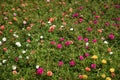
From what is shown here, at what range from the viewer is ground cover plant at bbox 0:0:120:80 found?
15.4ft

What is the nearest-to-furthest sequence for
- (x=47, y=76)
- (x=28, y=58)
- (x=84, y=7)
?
(x=47, y=76)
(x=28, y=58)
(x=84, y=7)

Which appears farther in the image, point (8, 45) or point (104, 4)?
point (104, 4)

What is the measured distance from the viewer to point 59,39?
5480 mm

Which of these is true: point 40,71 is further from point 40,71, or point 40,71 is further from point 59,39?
point 59,39

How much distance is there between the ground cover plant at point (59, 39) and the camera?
470cm

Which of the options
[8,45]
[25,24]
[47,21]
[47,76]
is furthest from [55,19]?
[47,76]

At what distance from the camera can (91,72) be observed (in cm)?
470

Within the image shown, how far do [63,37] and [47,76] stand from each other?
1.21m

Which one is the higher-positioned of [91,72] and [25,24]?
[25,24]

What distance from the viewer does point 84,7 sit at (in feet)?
22.0

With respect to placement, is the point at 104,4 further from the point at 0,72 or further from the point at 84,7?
the point at 0,72

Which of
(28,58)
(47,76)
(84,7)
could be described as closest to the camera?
(47,76)

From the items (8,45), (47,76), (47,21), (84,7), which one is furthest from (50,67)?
(84,7)

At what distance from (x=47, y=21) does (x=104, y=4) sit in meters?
1.71
